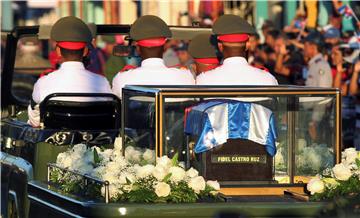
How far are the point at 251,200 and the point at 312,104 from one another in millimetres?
988

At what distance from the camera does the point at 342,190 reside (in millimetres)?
9016

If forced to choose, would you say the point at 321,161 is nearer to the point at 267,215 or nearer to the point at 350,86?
the point at 267,215

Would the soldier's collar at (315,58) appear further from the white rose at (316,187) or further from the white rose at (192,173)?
the white rose at (192,173)

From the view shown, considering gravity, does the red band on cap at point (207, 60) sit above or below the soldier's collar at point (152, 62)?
below

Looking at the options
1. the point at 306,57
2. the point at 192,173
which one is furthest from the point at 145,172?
the point at 306,57

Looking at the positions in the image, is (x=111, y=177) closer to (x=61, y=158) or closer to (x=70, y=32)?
(x=61, y=158)

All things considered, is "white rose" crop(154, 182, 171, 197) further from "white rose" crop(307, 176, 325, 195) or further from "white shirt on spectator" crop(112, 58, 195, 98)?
"white shirt on spectator" crop(112, 58, 195, 98)

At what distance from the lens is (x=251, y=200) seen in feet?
29.2

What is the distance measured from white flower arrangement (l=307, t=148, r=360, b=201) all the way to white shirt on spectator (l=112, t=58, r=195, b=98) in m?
2.24

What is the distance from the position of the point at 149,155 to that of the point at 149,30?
182 centimetres

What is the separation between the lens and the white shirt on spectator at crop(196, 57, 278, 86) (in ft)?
34.6

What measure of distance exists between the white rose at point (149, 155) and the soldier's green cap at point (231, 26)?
56.1 inches

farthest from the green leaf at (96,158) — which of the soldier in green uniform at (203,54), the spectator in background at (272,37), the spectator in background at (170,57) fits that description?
the spectator in background at (272,37)

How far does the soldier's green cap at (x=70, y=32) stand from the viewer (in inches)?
456
